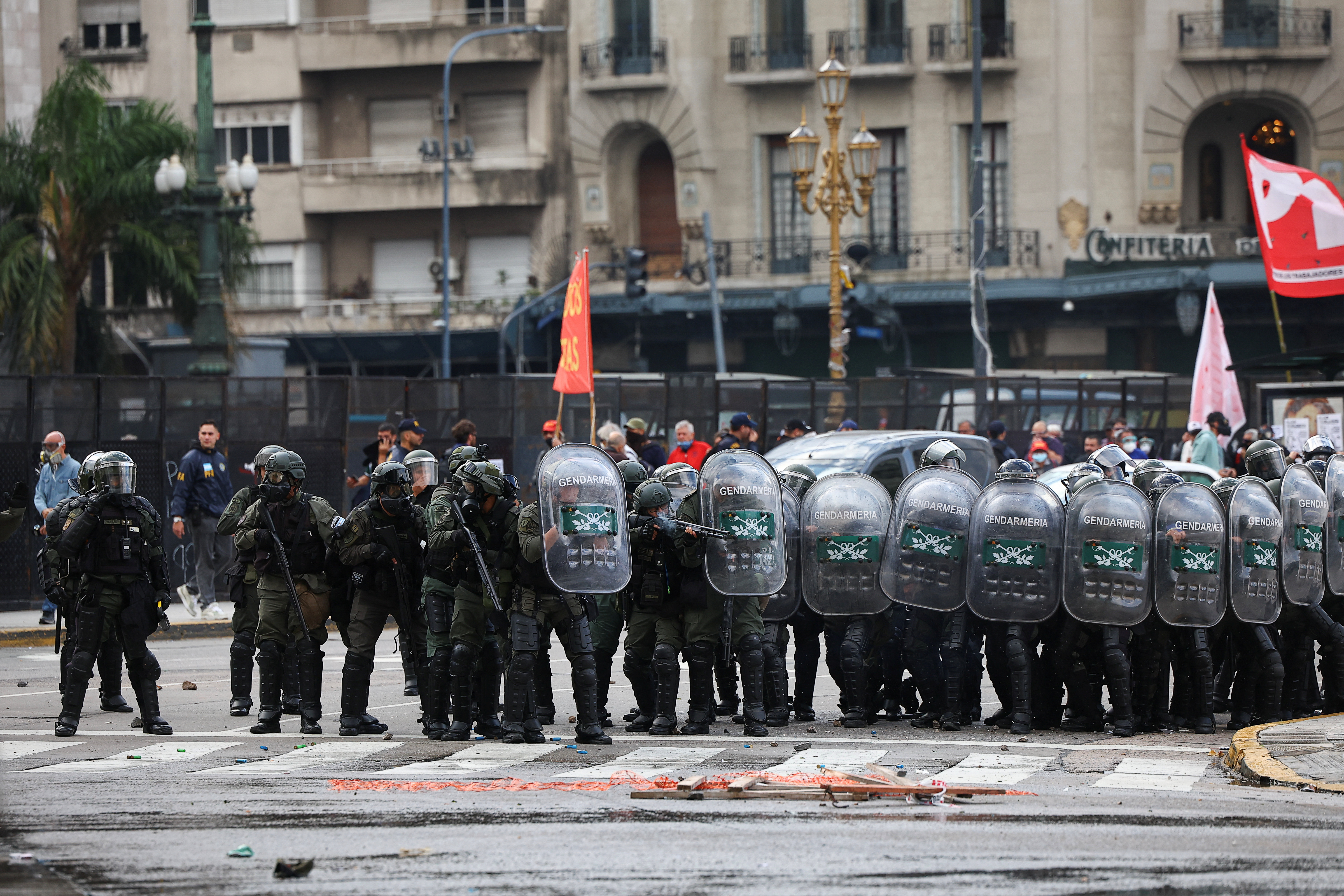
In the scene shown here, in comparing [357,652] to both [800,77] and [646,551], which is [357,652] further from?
[800,77]

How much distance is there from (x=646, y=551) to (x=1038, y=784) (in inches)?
115

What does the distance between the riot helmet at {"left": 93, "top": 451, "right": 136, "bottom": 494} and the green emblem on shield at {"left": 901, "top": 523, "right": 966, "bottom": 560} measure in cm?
473

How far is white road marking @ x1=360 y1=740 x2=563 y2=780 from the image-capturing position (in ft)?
30.1

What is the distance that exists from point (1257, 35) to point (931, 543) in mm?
31663

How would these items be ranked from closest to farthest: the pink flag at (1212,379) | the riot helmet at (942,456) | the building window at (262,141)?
the riot helmet at (942,456)
the pink flag at (1212,379)
the building window at (262,141)

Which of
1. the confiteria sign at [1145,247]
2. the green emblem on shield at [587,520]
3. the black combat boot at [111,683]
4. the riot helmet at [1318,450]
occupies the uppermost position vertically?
the confiteria sign at [1145,247]

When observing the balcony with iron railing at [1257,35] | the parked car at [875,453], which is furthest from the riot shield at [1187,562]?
the balcony with iron railing at [1257,35]

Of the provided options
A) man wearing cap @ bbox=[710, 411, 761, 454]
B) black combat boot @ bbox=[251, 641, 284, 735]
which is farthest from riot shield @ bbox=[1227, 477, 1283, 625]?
man wearing cap @ bbox=[710, 411, 761, 454]

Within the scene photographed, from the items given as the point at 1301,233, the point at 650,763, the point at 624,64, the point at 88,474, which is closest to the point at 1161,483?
the point at 650,763

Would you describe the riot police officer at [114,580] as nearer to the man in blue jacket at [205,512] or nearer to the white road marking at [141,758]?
the white road marking at [141,758]

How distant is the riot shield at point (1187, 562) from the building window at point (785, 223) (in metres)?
31.1

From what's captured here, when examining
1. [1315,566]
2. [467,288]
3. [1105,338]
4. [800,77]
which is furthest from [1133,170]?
[1315,566]

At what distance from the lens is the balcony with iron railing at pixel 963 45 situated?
132 feet

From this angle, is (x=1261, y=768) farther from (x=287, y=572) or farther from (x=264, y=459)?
(x=264, y=459)
